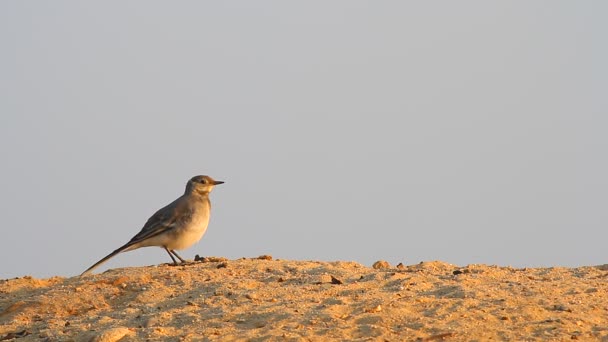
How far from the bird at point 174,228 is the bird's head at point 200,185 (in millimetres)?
319

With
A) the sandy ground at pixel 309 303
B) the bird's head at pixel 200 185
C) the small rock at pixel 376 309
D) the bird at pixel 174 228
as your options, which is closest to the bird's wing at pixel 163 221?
the bird at pixel 174 228

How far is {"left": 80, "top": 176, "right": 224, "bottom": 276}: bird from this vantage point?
48.9 ft

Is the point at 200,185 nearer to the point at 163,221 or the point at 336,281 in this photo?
the point at 163,221

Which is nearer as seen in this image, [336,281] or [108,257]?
[336,281]

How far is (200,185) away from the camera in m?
16.0

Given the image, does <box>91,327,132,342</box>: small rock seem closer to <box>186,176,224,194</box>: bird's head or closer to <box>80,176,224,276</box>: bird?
<box>80,176,224,276</box>: bird

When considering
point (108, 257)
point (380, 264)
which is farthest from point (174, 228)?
point (380, 264)

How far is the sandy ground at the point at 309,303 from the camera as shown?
1030 cm

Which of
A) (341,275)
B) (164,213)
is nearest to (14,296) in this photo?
(164,213)

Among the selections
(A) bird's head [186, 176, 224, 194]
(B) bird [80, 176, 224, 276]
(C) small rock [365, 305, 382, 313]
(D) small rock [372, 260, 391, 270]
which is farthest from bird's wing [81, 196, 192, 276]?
(C) small rock [365, 305, 382, 313]

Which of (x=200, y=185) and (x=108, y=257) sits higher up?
(x=200, y=185)

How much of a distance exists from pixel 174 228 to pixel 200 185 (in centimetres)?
122

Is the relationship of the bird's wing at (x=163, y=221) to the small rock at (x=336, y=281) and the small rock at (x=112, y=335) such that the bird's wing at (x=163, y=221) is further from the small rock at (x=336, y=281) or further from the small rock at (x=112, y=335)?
the small rock at (x=112, y=335)

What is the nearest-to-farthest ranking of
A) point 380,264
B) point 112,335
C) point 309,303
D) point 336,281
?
point 112,335, point 309,303, point 336,281, point 380,264
